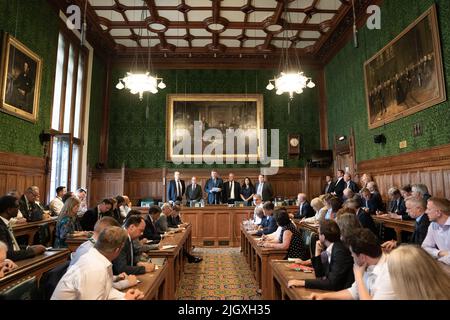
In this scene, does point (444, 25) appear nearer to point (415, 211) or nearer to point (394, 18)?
point (394, 18)

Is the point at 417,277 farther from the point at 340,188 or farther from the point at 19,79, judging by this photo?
the point at 340,188

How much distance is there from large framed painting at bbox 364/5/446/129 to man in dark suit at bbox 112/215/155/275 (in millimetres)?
5647

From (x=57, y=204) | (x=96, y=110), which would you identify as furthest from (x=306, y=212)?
(x=96, y=110)

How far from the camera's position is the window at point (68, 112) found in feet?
26.1

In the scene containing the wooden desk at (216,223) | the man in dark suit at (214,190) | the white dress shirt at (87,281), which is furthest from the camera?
the man in dark suit at (214,190)

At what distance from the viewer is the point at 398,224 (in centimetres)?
509

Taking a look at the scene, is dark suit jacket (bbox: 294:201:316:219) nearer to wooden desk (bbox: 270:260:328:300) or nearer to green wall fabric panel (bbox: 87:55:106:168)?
wooden desk (bbox: 270:260:328:300)

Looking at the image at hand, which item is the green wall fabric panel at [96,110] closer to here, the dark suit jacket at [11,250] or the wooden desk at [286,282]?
the dark suit jacket at [11,250]

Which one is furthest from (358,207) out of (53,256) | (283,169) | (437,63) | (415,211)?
(283,169)

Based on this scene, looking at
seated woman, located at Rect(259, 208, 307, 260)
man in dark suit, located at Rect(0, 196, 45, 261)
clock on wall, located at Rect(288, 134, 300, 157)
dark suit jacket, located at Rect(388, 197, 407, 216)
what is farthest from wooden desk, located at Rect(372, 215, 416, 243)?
clock on wall, located at Rect(288, 134, 300, 157)

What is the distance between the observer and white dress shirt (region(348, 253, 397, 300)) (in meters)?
1.60

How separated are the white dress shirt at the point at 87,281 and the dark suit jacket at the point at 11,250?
1.62m

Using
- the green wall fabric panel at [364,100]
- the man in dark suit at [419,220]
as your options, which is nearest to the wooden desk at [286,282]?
the man in dark suit at [419,220]

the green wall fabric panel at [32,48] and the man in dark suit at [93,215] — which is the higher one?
the green wall fabric panel at [32,48]
